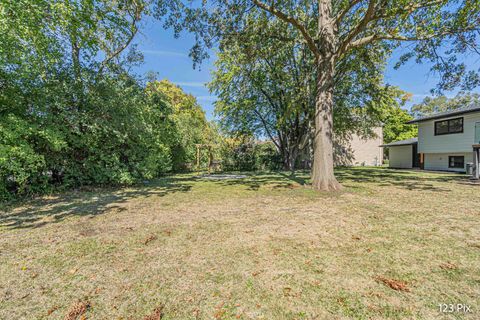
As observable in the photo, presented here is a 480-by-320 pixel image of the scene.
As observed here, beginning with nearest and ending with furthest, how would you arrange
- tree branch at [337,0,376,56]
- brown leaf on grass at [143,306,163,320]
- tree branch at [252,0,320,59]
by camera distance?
brown leaf on grass at [143,306,163,320] → tree branch at [337,0,376,56] → tree branch at [252,0,320,59]

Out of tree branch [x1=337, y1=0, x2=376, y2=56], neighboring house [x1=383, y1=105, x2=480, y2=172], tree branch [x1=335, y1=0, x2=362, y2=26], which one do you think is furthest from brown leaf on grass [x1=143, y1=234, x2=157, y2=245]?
neighboring house [x1=383, y1=105, x2=480, y2=172]

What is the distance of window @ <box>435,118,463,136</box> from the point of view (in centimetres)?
1472

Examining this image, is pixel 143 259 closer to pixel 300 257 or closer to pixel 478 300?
pixel 300 257

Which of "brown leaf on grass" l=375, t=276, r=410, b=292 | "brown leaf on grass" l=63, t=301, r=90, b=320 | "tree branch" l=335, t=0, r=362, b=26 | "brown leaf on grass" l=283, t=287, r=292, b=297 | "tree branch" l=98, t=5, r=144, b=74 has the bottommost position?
"brown leaf on grass" l=63, t=301, r=90, b=320

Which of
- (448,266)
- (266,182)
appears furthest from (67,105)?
(448,266)

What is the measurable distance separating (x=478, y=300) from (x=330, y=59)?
7.25 metres

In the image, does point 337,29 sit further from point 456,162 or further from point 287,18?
point 456,162

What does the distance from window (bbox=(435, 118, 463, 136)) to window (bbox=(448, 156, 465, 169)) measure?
1.87 meters

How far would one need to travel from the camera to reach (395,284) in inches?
87.5

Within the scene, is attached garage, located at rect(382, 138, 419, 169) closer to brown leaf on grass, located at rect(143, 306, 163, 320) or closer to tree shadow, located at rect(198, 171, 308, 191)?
tree shadow, located at rect(198, 171, 308, 191)

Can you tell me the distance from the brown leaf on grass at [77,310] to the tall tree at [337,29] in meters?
6.60

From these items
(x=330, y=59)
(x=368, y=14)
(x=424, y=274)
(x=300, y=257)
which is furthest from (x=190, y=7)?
(x=424, y=274)

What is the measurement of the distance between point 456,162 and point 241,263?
19655 millimetres

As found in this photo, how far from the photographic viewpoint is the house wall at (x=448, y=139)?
1390 cm
